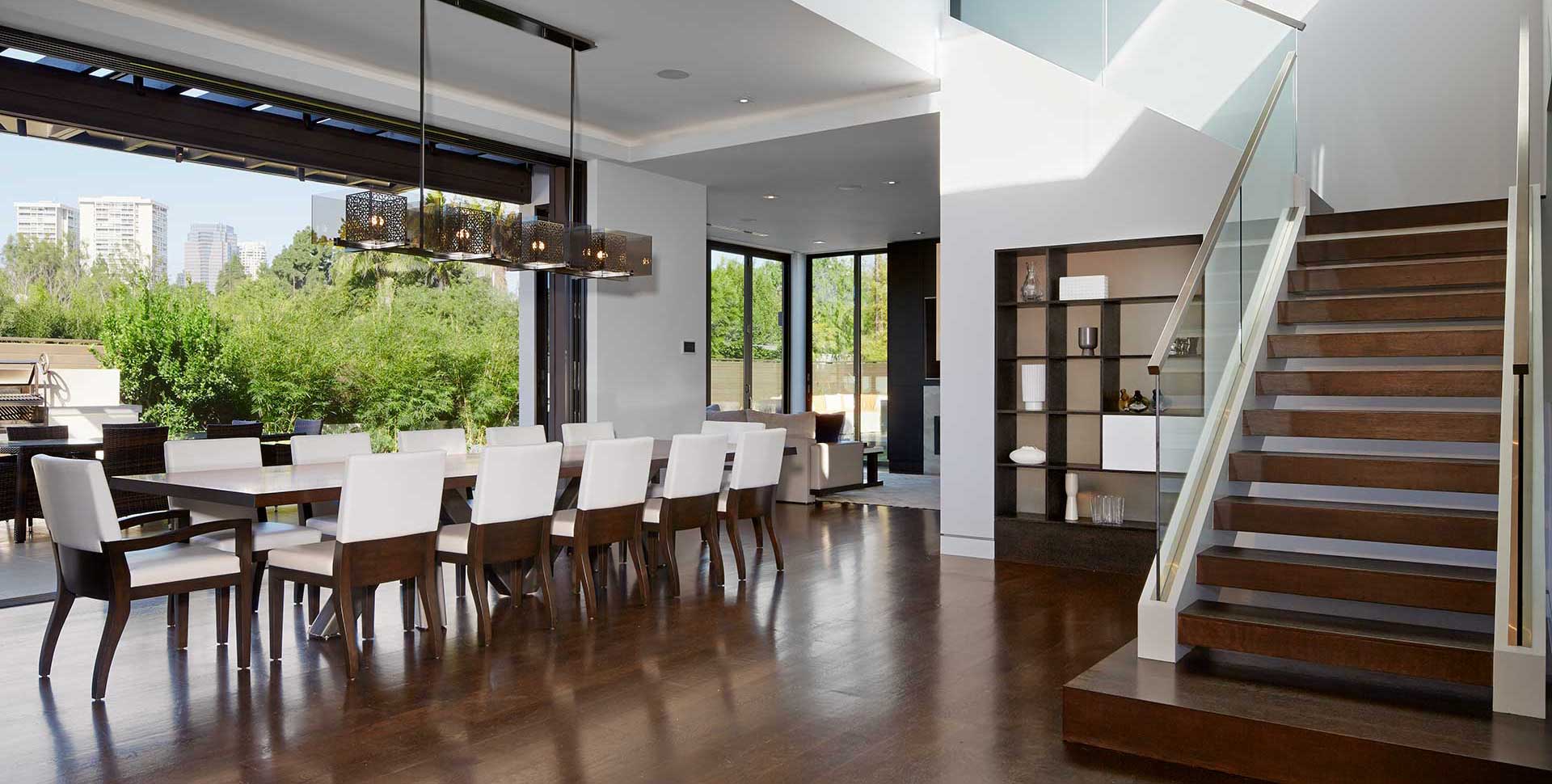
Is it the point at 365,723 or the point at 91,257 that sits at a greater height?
the point at 91,257

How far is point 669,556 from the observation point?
18.0 feet

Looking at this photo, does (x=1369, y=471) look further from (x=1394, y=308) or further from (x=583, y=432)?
(x=583, y=432)

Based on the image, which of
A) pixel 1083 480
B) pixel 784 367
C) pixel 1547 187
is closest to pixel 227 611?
pixel 1083 480

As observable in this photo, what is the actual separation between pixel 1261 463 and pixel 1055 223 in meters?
2.58

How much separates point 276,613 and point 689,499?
7.08ft

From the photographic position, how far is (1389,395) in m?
4.46

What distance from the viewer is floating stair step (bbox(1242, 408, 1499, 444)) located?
4109 mm

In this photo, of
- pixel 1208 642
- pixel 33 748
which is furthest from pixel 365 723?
pixel 1208 642

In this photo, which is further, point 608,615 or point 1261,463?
point 608,615

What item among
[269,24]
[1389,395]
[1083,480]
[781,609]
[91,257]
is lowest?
[781,609]

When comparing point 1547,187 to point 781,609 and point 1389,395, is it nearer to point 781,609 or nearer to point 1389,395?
point 1389,395

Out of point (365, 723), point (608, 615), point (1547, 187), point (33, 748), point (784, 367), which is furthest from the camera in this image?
point (784, 367)

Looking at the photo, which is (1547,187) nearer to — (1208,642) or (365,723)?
(1208,642)

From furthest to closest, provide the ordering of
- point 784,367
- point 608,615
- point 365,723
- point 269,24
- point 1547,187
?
point 784,367 → point 269,24 → point 1547,187 → point 608,615 → point 365,723
